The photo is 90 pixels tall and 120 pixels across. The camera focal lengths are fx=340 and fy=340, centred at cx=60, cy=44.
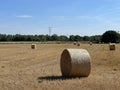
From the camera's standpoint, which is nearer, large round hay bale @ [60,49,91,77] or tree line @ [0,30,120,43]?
large round hay bale @ [60,49,91,77]

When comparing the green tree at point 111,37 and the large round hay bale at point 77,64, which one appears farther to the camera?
the green tree at point 111,37

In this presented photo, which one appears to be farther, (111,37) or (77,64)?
(111,37)

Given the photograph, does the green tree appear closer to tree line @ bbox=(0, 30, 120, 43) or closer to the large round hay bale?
tree line @ bbox=(0, 30, 120, 43)

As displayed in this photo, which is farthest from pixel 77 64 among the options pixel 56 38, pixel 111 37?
pixel 56 38

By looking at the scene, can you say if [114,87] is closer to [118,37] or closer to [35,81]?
[35,81]

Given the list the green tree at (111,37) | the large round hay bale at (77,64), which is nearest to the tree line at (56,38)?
the green tree at (111,37)

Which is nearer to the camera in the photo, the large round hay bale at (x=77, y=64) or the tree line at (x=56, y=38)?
the large round hay bale at (x=77, y=64)

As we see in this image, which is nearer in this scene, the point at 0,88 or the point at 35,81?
the point at 0,88

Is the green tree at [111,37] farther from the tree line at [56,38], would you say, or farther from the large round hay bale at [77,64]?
the large round hay bale at [77,64]

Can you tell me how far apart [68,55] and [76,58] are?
0.59 meters

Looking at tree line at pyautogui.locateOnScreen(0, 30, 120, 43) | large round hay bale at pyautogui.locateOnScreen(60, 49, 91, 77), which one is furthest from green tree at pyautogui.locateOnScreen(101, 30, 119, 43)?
large round hay bale at pyautogui.locateOnScreen(60, 49, 91, 77)

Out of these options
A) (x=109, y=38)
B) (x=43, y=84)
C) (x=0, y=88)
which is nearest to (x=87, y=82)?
(x=43, y=84)

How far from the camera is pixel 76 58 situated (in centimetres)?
1427

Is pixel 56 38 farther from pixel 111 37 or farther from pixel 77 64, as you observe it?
pixel 77 64
